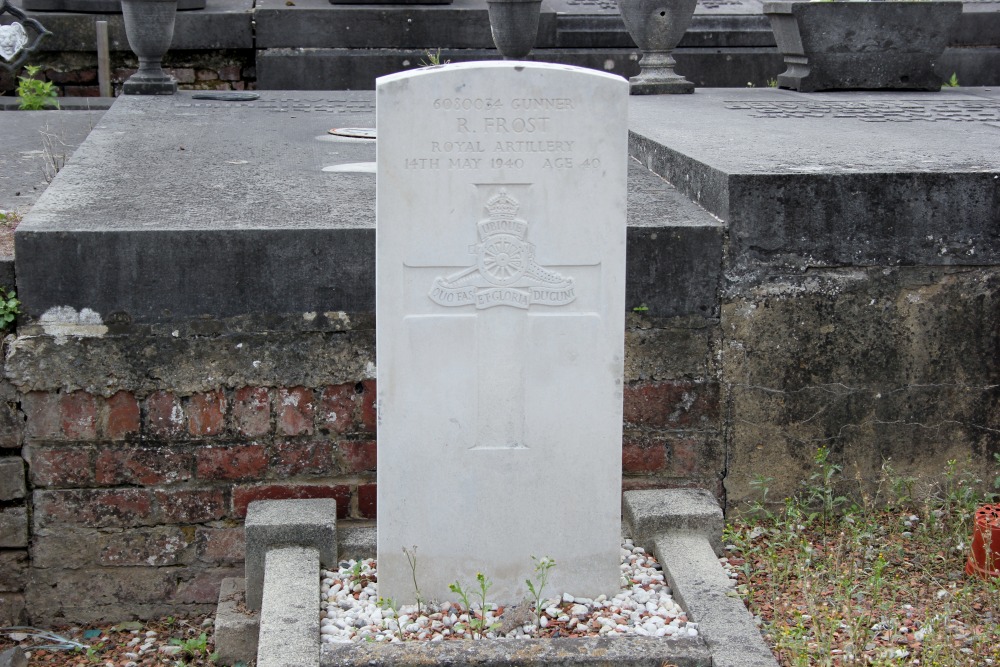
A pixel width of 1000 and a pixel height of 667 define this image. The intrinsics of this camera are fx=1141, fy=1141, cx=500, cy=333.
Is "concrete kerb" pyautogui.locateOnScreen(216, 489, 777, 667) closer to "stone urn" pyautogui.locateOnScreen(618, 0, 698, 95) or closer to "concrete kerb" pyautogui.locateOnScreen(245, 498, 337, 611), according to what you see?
"concrete kerb" pyautogui.locateOnScreen(245, 498, 337, 611)

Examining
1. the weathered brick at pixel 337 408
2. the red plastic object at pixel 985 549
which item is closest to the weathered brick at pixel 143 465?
the weathered brick at pixel 337 408

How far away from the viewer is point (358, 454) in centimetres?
332

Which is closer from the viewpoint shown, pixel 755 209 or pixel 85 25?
pixel 755 209

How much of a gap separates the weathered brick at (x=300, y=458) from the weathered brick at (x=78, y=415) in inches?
20.1

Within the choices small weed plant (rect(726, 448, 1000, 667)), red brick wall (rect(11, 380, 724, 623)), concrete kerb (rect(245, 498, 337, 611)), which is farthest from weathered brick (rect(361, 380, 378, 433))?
small weed plant (rect(726, 448, 1000, 667))

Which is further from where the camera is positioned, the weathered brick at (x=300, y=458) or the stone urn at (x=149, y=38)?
the stone urn at (x=149, y=38)

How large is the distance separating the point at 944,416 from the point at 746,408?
2.02 feet

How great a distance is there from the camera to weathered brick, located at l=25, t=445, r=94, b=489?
10.5 feet

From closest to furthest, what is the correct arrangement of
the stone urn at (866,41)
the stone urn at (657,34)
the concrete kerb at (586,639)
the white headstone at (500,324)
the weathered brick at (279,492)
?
the concrete kerb at (586,639), the white headstone at (500,324), the weathered brick at (279,492), the stone urn at (866,41), the stone urn at (657,34)

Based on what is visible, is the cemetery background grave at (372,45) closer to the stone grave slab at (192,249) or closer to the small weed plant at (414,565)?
the stone grave slab at (192,249)

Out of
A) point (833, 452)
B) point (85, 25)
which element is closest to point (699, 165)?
point (833, 452)

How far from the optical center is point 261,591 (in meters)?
3.00

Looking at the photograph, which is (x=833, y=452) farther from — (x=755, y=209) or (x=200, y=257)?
(x=200, y=257)

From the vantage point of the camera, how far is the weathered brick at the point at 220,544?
332cm
